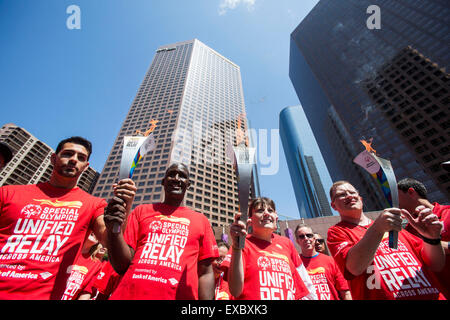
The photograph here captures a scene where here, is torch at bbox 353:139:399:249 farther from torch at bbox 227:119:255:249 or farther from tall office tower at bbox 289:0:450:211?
tall office tower at bbox 289:0:450:211

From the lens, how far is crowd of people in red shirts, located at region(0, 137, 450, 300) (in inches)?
79.7

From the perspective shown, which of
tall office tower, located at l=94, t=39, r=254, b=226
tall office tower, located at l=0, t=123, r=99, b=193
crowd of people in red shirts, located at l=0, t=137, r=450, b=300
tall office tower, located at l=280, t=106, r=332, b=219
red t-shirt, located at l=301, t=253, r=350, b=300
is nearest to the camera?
crowd of people in red shirts, located at l=0, t=137, r=450, b=300

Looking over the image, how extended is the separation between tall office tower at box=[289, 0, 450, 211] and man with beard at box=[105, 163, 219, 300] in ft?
191

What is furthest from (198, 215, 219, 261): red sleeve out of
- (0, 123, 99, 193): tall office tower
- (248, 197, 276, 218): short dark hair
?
(0, 123, 99, 193): tall office tower

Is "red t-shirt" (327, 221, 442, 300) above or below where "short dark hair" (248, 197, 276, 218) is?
below

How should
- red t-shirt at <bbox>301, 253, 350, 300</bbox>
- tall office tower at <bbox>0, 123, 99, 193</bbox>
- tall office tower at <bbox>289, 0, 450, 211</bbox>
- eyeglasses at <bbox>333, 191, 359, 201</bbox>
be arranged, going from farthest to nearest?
tall office tower at <bbox>0, 123, 99, 193</bbox>
tall office tower at <bbox>289, 0, 450, 211</bbox>
red t-shirt at <bbox>301, 253, 350, 300</bbox>
eyeglasses at <bbox>333, 191, 359, 201</bbox>

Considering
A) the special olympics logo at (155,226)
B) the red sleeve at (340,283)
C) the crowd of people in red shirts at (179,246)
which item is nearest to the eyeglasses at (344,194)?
the crowd of people in red shirts at (179,246)

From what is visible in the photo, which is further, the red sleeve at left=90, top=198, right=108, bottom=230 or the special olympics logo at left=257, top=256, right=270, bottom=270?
the special olympics logo at left=257, top=256, right=270, bottom=270

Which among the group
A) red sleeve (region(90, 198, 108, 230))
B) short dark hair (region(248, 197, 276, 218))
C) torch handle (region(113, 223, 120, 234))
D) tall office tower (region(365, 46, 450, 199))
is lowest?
torch handle (region(113, 223, 120, 234))

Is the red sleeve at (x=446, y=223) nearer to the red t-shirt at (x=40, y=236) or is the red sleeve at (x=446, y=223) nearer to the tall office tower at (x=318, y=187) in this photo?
the red t-shirt at (x=40, y=236)

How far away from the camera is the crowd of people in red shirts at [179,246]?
2025 millimetres

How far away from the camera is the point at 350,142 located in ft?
232

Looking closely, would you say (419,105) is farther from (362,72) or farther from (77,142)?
(77,142)

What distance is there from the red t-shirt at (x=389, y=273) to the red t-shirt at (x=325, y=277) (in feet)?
5.11
